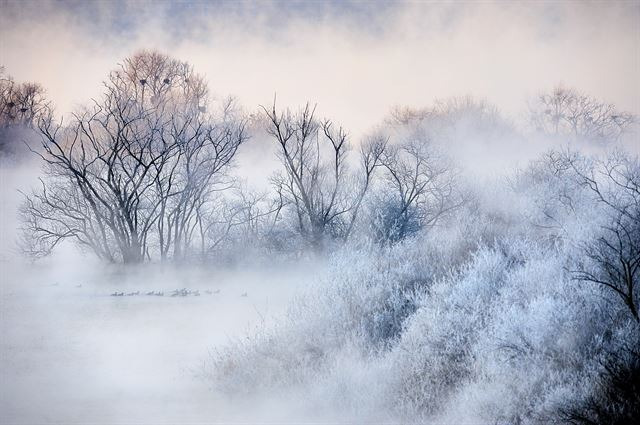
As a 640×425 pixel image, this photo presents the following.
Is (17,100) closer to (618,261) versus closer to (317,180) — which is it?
(317,180)

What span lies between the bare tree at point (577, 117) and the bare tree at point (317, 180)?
1357 cm

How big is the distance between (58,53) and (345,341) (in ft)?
95.2

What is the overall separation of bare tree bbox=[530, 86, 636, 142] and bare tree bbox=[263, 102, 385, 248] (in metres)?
13.6

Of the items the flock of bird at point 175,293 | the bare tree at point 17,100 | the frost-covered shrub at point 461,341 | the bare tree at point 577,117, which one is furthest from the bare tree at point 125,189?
the bare tree at point 577,117

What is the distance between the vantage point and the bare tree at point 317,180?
2053 centimetres

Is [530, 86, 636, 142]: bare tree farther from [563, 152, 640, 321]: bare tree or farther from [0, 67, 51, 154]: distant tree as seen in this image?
[0, 67, 51, 154]: distant tree

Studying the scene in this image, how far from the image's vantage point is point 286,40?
47.8 meters

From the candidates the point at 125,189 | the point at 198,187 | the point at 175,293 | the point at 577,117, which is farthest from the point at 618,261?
the point at 577,117

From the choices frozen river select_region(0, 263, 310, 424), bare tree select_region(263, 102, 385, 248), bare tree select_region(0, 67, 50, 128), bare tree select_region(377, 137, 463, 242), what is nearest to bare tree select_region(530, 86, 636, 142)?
bare tree select_region(377, 137, 463, 242)

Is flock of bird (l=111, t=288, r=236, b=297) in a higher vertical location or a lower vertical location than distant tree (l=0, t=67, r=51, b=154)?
lower

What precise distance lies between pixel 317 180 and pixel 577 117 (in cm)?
1719

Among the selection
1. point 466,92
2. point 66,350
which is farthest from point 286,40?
point 66,350

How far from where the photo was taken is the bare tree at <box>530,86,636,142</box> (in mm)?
28594

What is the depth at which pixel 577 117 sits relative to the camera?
30328 millimetres
